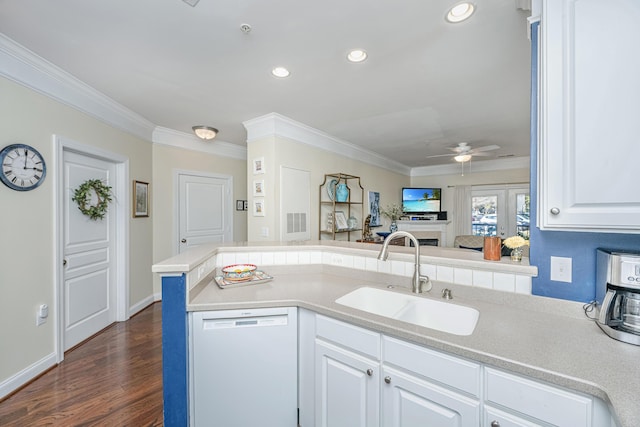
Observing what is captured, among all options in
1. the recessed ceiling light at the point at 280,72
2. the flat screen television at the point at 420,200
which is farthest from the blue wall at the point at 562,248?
the flat screen television at the point at 420,200

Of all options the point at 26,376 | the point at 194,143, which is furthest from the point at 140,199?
the point at 26,376

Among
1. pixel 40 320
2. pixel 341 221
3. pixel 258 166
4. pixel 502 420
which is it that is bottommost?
pixel 40 320

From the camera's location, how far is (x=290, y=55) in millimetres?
2002

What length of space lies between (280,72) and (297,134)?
4.46 ft

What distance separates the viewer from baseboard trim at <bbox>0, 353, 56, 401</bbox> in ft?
6.25

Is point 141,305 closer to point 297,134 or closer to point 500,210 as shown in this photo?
point 297,134

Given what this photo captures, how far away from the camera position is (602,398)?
779 mm

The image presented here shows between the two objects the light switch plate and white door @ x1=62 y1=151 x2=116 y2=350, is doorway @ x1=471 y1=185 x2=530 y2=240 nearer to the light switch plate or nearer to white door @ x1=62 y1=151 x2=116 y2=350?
the light switch plate

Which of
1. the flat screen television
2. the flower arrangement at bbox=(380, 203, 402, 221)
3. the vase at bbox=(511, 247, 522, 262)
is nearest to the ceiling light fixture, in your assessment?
the vase at bbox=(511, 247, 522, 262)

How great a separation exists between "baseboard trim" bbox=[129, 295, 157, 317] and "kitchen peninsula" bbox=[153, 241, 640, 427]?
211 centimetres

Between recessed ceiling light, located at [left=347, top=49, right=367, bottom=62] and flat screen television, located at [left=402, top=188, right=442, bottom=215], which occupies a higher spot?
recessed ceiling light, located at [left=347, top=49, right=367, bottom=62]

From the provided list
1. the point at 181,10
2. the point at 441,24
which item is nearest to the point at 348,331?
the point at 441,24

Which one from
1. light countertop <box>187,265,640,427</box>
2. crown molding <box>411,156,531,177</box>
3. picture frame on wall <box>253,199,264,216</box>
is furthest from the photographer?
crown molding <box>411,156,531,177</box>

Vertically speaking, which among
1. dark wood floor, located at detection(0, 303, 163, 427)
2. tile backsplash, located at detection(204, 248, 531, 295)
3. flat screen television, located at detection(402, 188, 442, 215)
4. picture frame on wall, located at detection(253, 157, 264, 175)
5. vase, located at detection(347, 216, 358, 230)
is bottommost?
dark wood floor, located at detection(0, 303, 163, 427)
